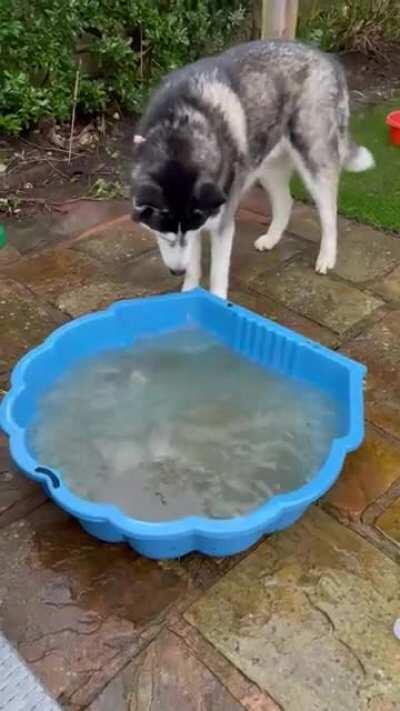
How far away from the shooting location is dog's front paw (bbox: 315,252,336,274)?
3.68 m

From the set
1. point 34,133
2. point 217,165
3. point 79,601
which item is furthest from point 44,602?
point 34,133

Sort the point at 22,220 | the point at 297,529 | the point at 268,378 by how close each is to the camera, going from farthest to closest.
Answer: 1. the point at 22,220
2. the point at 268,378
3. the point at 297,529

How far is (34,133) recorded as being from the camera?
4984mm

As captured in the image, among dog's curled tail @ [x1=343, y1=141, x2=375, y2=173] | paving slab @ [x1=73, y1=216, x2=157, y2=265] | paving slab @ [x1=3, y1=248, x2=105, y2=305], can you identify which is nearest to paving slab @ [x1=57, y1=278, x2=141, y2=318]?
paving slab @ [x1=3, y1=248, x2=105, y2=305]

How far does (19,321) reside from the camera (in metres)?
3.30

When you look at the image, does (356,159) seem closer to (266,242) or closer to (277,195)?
(277,195)

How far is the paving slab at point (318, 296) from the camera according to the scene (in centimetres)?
334

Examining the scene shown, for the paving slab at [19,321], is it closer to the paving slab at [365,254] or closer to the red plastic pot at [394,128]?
the paving slab at [365,254]

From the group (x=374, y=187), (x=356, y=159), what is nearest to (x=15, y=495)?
(x=356, y=159)

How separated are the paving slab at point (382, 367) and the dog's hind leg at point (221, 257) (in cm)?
69

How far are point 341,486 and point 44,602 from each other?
1.08m

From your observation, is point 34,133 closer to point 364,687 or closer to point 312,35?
point 312,35

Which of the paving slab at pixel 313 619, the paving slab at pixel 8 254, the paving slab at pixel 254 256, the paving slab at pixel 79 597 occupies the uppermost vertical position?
the paving slab at pixel 313 619

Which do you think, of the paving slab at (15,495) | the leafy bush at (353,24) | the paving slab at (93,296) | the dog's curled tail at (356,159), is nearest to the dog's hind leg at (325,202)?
the dog's curled tail at (356,159)
